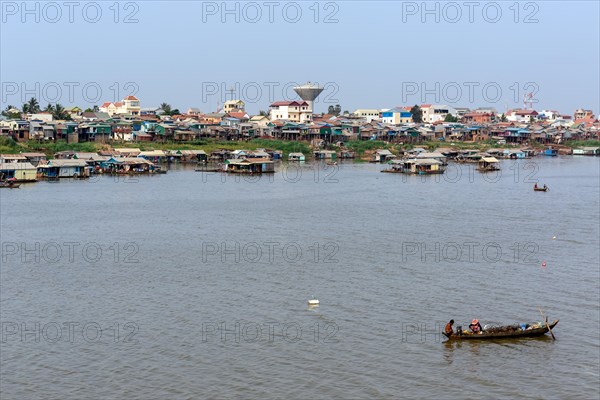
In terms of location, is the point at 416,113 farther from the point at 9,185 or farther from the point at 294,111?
the point at 9,185

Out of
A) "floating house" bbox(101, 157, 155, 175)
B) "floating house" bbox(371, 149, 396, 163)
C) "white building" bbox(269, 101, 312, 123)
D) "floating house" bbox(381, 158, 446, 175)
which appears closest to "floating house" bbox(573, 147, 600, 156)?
"floating house" bbox(371, 149, 396, 163)

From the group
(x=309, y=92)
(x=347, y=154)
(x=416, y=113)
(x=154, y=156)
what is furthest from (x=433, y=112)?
(x=154, y=156)

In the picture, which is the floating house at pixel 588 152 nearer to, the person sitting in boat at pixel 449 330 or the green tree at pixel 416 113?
the green tree at pixel 416 113

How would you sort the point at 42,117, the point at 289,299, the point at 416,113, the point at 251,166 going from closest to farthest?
the point at 289,299
the point at 251,166
the point at 42,117
the point at 416,113

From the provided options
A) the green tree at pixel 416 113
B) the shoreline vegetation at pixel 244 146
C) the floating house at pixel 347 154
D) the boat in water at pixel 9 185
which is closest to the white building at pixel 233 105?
the green tree at pixel 416 113

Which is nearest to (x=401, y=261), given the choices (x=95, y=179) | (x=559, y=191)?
(x=559, y=191)

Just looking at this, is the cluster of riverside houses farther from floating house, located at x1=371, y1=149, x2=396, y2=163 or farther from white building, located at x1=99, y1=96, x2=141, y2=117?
floating house, located at x1=371, y1=149, x2=396, y2=163
